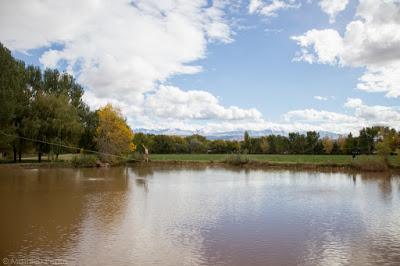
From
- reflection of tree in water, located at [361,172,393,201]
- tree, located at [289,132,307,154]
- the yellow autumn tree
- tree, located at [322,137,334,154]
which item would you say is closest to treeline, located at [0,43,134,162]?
the yellow autumn tree

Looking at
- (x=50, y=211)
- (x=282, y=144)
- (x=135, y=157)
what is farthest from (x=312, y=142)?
(x=50, y=211)

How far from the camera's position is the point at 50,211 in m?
17.9

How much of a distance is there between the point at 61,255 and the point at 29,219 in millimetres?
5897

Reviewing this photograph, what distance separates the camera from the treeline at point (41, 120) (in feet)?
135

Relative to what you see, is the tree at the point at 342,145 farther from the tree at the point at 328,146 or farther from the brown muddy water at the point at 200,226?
the brown muddy water at the point at 200,226

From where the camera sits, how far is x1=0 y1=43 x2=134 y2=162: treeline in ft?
135

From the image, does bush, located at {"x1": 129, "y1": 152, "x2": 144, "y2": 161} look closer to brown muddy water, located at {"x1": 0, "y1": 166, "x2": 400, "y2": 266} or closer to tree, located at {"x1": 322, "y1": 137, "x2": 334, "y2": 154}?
brown muddy water, located at {"x1": 0, "y1": 166, "x2": 400, "y2": 266}

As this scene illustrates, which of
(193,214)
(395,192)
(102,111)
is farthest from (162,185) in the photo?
(102,111)

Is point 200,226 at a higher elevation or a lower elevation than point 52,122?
lower

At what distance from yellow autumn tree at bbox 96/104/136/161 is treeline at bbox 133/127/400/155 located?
17.4m

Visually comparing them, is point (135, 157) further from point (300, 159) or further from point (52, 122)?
point (300, 159)

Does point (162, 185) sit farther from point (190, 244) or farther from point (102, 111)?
point (102, 111)

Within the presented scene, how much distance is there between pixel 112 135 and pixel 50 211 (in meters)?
31.4

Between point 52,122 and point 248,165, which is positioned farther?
point 248,165
